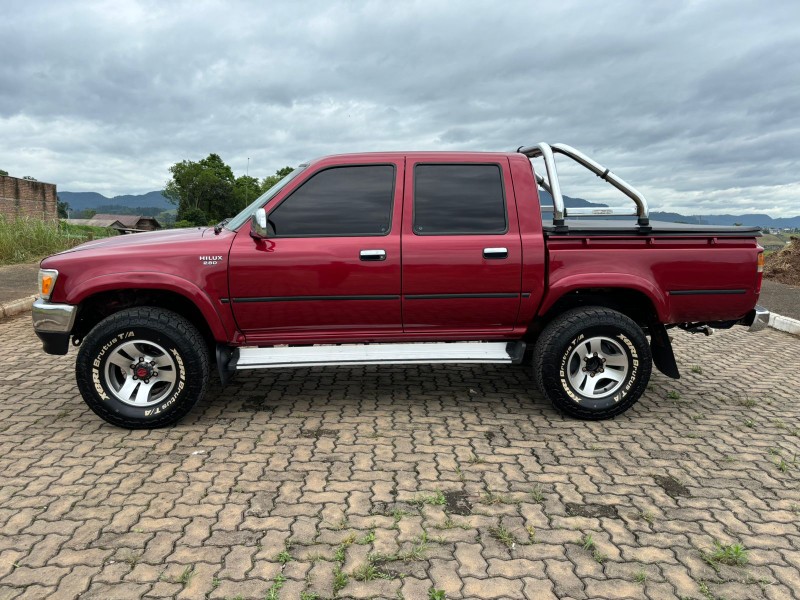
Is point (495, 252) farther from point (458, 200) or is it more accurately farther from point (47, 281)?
point (47, 281)

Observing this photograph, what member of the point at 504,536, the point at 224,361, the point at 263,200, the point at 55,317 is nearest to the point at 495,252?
the point at 263,200

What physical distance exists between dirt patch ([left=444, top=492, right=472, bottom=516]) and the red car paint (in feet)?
4.62

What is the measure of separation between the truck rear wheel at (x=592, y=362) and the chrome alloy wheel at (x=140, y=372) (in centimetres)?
271

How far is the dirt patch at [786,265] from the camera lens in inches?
493

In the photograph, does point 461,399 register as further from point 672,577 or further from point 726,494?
point 672,577

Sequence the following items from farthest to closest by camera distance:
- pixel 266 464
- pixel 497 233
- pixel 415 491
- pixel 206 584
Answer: pixel 497 233, pixel 266 464, pixel 415 491, pixel 206 584

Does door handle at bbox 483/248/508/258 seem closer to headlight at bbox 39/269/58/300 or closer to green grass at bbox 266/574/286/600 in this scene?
green grass at bbox 266/574/286/600

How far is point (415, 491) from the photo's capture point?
328 cm

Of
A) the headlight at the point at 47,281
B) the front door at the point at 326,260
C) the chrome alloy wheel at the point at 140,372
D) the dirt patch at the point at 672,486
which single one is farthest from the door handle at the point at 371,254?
the dirt patch at the point at 672,486

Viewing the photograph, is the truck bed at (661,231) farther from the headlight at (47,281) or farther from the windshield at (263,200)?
the headlight at (47,281)

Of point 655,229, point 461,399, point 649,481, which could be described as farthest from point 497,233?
point 649,481

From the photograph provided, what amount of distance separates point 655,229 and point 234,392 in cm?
367

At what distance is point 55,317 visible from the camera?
13.2ft

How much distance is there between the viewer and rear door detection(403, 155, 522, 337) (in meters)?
4.17
